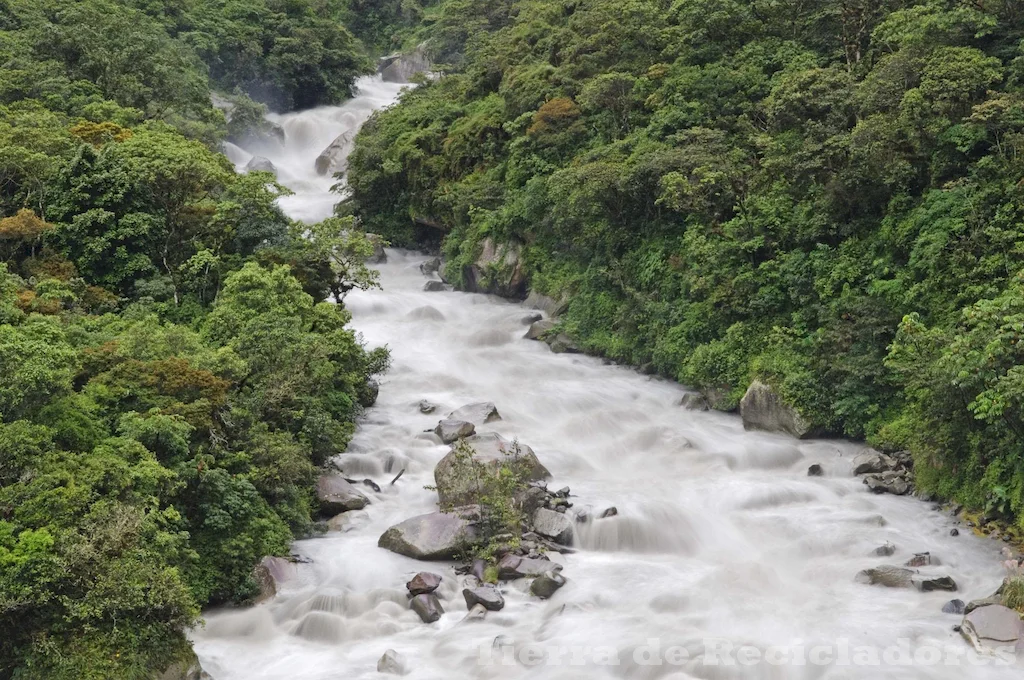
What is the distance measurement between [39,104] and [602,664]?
2830cm

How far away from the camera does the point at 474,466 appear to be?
1884cm

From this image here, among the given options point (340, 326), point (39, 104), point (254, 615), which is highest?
point (39, 104)

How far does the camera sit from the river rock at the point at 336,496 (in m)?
19.2

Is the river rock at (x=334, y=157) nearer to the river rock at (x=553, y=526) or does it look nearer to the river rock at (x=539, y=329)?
the river rock at (x=539, y=329)

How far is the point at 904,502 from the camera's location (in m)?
18.8

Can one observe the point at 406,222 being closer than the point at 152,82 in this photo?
No

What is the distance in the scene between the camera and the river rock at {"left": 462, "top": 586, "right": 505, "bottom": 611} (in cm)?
1547

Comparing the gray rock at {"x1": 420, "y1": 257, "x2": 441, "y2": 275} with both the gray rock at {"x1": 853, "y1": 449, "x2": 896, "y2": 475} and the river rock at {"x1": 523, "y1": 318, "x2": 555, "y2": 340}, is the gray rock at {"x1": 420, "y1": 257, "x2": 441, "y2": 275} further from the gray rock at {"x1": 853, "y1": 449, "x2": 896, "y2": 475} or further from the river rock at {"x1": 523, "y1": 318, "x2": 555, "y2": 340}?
the gray rock at {"x1": 853, "y1": 449, "x2": 896, "y2": 475}

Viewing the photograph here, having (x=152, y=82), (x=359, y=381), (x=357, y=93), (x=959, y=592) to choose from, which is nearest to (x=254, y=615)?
(x=359, y=381)

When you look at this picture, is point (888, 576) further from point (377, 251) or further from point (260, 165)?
point (260, 165)

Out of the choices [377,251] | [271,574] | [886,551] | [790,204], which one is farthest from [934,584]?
[377,251]

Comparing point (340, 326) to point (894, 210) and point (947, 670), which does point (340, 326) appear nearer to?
point (894, 210)

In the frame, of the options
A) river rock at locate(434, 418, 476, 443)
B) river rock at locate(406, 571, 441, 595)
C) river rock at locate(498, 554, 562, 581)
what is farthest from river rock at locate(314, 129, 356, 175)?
river rock at locate(406, 571, 441, 595)

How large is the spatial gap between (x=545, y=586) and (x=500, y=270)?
1928 centimetres
